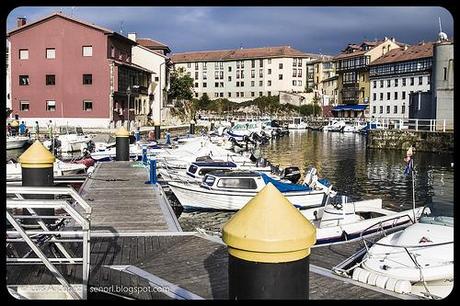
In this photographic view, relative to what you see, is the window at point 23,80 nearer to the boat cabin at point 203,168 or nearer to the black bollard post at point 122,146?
the black bollard post at point 122,146

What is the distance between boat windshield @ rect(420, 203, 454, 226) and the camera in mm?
9547

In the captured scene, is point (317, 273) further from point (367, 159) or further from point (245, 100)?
point (245, 100)

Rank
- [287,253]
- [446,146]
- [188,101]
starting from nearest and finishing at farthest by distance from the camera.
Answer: [287,253] → [446,146] → [188,101]

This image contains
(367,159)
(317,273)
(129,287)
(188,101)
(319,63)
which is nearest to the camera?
(129,287)

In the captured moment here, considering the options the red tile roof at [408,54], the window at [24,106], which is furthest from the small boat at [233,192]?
the red tile roof at [408,54]

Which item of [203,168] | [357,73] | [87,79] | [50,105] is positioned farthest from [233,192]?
[357,73]

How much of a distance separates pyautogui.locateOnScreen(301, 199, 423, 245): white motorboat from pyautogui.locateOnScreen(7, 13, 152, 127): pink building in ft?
136

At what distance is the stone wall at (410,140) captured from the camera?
48.7m

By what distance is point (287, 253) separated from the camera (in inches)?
159

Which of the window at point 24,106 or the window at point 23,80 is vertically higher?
the window at point 23,80

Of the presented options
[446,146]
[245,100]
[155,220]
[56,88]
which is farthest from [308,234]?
[245,100]

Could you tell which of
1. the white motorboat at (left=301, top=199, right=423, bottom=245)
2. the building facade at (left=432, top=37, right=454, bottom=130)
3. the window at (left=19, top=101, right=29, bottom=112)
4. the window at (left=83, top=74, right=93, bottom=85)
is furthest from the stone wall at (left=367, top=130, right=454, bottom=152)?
the white motorboat at (left=301, top=199, right=423, bottom=245)

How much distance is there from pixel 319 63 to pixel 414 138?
242 ft

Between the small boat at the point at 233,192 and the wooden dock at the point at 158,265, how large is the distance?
601 centimetres
